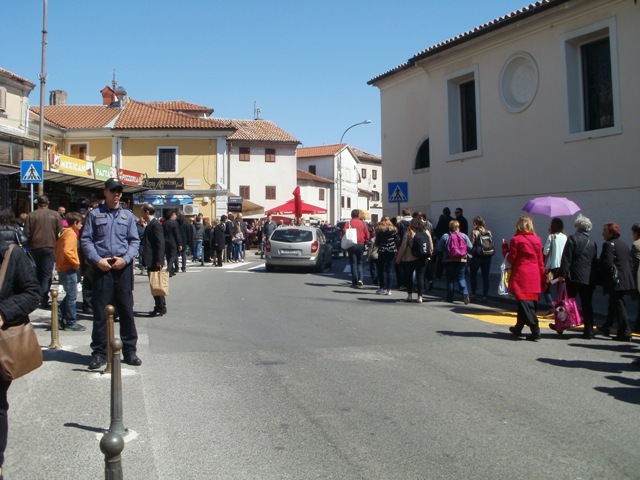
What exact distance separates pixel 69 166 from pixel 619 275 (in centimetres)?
2115

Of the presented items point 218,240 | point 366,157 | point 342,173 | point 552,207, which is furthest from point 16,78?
point 366,157

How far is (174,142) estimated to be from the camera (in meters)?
40.3

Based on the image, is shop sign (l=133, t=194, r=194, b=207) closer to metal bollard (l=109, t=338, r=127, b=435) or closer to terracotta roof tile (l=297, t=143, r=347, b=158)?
terracotta roof tile (l=297, t=143, r=347, b=158)

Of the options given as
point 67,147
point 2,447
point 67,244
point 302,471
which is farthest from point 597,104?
point 67,147

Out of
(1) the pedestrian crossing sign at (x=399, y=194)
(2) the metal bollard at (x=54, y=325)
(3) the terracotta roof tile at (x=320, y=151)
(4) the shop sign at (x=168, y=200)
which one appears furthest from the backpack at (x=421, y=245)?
(3) the terracotta roof tile at (x=320, y=151)

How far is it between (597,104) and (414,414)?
1334 centimetres

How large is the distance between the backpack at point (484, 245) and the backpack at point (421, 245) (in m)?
1.04

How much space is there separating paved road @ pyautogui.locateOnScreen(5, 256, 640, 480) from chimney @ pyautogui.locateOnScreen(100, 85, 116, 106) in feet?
130

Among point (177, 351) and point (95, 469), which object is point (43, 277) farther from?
point (95, 469)

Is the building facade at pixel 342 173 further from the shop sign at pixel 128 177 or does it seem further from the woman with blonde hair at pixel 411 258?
the woman with blonde hair at pixel 411 258

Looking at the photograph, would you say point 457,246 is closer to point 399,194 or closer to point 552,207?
point 552,207

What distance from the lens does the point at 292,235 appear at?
20.5 metres

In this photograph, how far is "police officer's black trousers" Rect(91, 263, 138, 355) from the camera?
696 centimetres

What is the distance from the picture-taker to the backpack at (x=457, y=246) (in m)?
13.0
